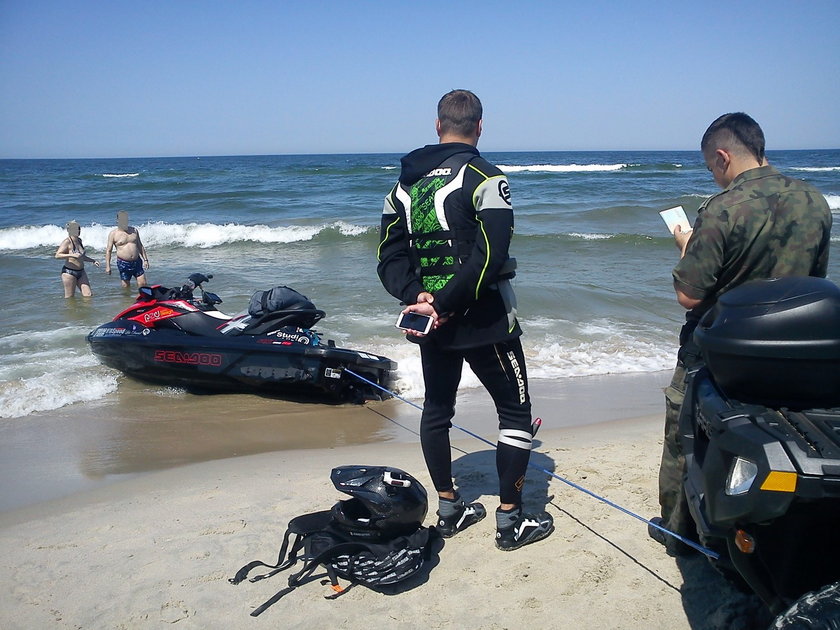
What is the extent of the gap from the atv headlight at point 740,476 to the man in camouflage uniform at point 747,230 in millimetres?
772

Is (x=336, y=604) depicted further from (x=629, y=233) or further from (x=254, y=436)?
(x=629, y=233)

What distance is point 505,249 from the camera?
2.85 m

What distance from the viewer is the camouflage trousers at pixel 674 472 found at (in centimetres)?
276

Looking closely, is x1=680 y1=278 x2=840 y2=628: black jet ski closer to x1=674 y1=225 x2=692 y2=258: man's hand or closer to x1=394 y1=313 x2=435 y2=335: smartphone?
x1=674 y1=225 x2=692 y2=258: man's hand

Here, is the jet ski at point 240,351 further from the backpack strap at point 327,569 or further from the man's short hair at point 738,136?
the man's short hair at point 738,136

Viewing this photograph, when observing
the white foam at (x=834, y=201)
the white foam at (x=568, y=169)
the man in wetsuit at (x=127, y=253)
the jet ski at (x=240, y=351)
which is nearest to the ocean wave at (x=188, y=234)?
the man in wetsuit at (x=127, y=253)

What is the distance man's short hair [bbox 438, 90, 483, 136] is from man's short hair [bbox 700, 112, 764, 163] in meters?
0.95

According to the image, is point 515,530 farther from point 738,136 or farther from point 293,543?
point 738,136

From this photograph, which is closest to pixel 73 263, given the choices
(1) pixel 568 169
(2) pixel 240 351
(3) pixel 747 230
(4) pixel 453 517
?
(2) pixel 240 351

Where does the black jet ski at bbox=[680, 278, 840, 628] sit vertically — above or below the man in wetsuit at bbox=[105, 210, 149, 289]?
above

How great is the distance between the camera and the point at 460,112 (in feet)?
9.64

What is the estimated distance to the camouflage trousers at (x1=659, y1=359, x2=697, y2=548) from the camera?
276 cm

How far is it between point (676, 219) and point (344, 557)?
2.01m

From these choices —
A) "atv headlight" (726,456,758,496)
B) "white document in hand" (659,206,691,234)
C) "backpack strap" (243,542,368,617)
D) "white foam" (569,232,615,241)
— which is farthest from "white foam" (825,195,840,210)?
"atv headlight" (726,456,758,496)
